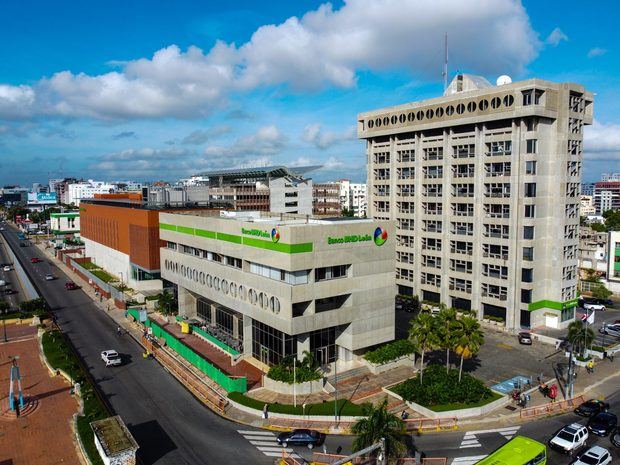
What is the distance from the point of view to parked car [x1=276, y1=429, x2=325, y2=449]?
142 feet

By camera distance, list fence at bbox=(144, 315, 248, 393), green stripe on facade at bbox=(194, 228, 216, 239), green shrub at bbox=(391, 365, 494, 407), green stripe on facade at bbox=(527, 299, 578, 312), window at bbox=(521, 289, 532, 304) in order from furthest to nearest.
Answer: green stripe on facade at bbox=(527, 299, 578, 312)
window at bbox=(521, 289, 532, 304)
green stripe on facade at bbox=(194, 228, 216, 239)
fence at bbox=(144, 315, 248, 393)
green shrub at bbox=(391, 365, 494, 407)

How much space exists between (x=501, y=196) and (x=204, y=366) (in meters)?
52.4

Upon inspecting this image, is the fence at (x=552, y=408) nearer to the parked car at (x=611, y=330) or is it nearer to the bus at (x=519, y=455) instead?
the bus at (x=519, y=455)

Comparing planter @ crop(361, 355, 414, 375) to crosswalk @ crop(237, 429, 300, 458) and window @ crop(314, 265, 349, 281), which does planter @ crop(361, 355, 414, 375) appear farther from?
crosswalk @ crop(237, 429, 300, 458)

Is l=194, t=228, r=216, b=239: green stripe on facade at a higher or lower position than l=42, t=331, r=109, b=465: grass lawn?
higher

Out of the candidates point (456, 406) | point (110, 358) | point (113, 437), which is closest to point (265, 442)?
point (113, 437)

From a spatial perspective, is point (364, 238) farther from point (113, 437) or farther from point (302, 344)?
point (113, 437)

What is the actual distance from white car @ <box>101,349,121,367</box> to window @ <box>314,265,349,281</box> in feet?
94.9

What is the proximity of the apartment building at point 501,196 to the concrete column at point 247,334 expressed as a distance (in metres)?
39.9

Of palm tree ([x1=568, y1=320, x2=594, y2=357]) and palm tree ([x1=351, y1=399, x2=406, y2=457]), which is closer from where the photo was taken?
palm tree ([x1=351, y1=399, x2=406, y2=457])

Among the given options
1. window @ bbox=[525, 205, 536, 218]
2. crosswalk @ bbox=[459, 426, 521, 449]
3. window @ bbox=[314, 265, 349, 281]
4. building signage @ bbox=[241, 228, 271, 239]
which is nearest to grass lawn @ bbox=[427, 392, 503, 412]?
crosswalk @ bbox=[459, 426, 521, 449]

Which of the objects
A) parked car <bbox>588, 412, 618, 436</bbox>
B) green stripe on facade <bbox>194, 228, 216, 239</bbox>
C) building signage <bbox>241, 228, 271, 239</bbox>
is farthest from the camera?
green stripe on facade <bbox>194, 228, 216, 239</bbox>

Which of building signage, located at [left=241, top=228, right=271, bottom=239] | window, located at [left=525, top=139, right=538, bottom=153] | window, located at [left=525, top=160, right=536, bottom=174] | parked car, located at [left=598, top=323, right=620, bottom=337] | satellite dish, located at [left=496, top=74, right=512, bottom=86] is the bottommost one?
parked car, located at [left=598, top=323, right=620, bottom=337]

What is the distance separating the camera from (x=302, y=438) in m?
→ 43.4
